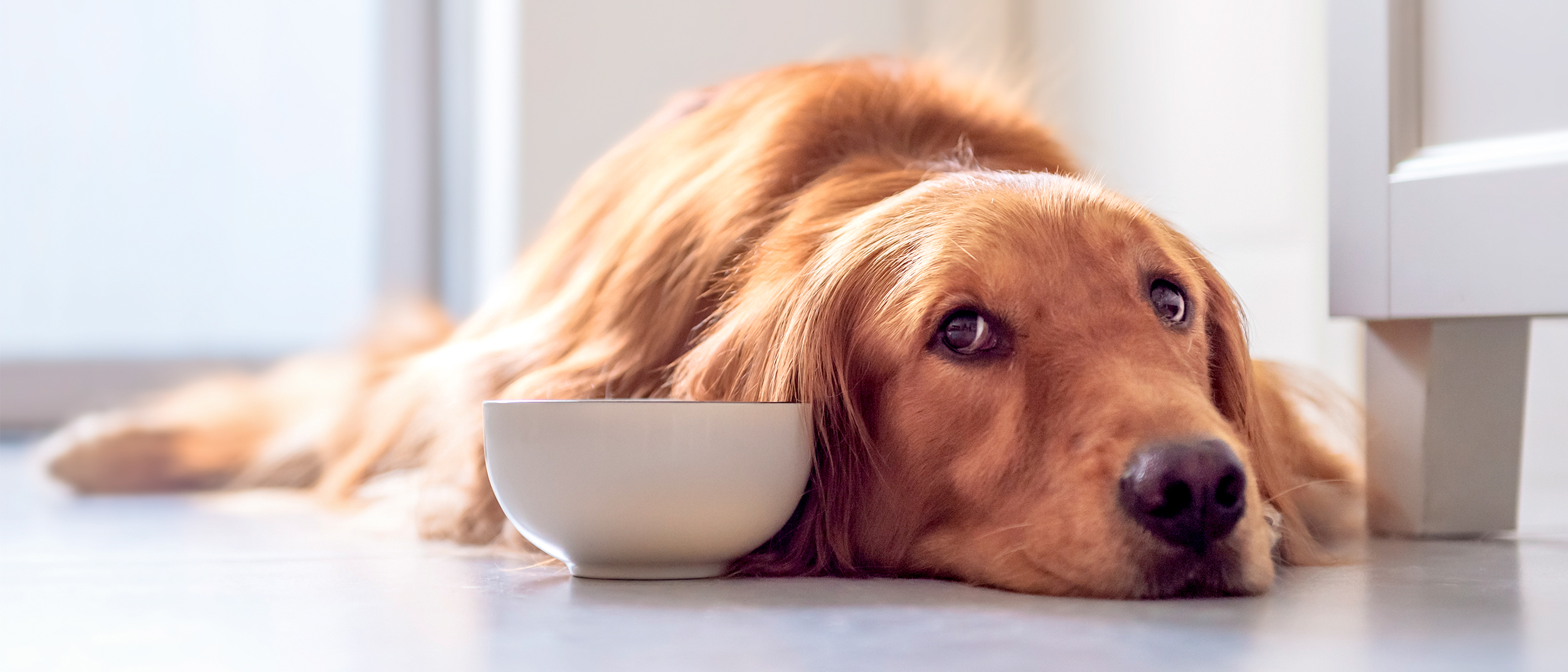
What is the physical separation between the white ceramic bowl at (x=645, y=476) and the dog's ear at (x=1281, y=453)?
42cm

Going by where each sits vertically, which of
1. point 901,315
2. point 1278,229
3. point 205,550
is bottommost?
point 205,550

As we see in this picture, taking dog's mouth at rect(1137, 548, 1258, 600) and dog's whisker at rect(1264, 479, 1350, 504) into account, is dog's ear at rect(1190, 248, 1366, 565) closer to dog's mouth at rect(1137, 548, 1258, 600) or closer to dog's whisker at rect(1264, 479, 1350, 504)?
dog's whisker at rect(1264, 479, 1350, 504)

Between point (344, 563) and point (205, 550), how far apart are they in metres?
0.23

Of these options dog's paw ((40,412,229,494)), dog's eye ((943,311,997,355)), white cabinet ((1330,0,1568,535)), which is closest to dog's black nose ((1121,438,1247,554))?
dog's eye ((943,311,997,355))

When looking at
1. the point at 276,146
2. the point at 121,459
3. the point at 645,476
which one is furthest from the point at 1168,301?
the point at 276,146

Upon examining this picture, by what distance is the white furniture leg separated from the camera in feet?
4.71

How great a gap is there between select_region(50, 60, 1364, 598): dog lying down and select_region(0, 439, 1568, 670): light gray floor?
56 millimetres

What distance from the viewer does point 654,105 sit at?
9.61ft

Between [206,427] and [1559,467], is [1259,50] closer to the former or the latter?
[1559,467]

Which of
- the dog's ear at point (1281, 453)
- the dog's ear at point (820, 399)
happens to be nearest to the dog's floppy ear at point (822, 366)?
the dog's ear at point (820, 399)

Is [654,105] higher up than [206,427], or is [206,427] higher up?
[654,105]

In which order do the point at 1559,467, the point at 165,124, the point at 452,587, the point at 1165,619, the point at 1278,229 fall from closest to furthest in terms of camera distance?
the point at 1165,619 < the point at 452,587 < the point at 1559,467 < the point at 1278,229 < the point at 165,124

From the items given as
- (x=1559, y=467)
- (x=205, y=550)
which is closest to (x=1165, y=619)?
(x=205, y=550)

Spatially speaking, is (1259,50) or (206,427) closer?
(1259,50)
